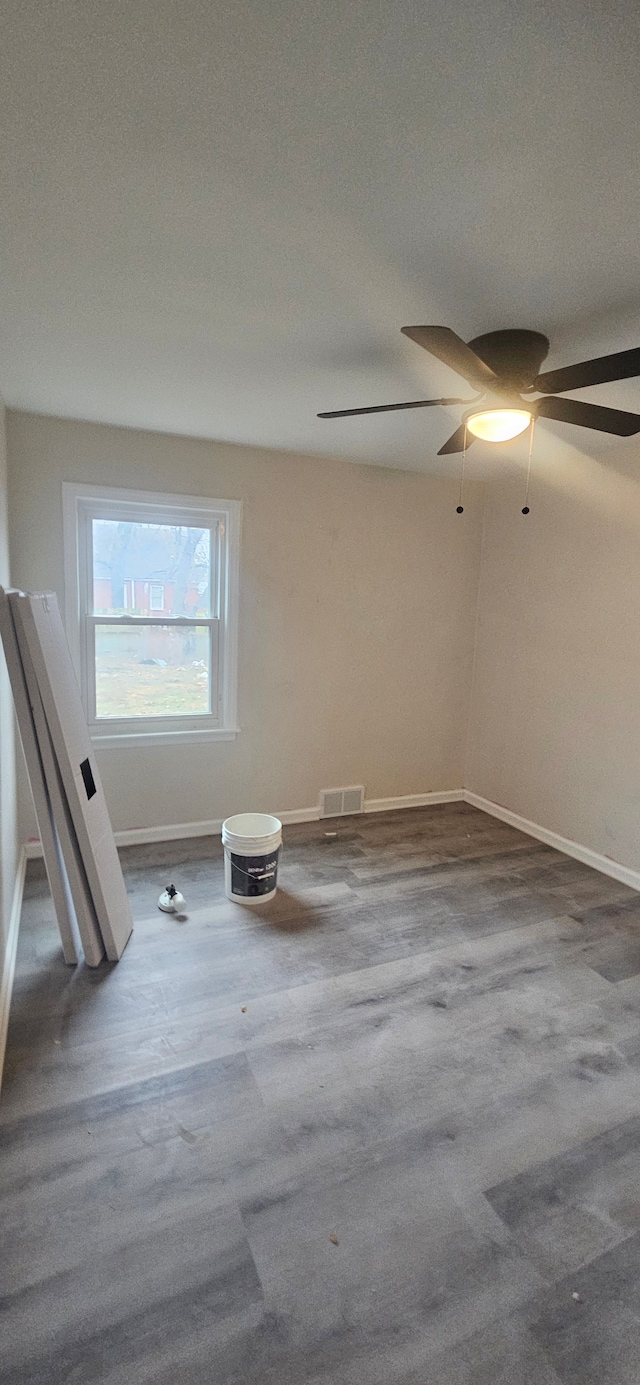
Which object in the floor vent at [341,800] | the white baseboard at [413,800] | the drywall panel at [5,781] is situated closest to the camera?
the drywall panel at [5,781]

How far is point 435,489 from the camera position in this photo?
13.3ft

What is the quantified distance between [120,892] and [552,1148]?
1.88m

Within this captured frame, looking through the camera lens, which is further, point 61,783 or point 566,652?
point 566,652

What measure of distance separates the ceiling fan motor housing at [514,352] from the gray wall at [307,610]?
1.82 m

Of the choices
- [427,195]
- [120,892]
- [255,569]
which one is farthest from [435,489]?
[120,892]

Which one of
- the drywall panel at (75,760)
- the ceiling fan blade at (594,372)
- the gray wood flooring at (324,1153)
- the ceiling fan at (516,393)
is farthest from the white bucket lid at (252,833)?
the ceiling fan blade at (594,372)

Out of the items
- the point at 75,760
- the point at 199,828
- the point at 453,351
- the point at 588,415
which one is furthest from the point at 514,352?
the point at 199,828

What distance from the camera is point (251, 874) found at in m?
2.83

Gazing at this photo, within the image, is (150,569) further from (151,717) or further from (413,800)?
(413,800)

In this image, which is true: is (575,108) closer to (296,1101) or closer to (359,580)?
(296,1101)

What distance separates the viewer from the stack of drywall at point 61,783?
216 centimetres

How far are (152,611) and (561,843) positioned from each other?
2.98 metres

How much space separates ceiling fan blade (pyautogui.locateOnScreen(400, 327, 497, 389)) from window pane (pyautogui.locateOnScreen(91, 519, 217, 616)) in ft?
6.88

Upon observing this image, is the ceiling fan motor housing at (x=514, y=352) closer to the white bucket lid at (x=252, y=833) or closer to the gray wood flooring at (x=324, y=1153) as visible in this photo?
the white bucket lid at (x=252, y=833)
